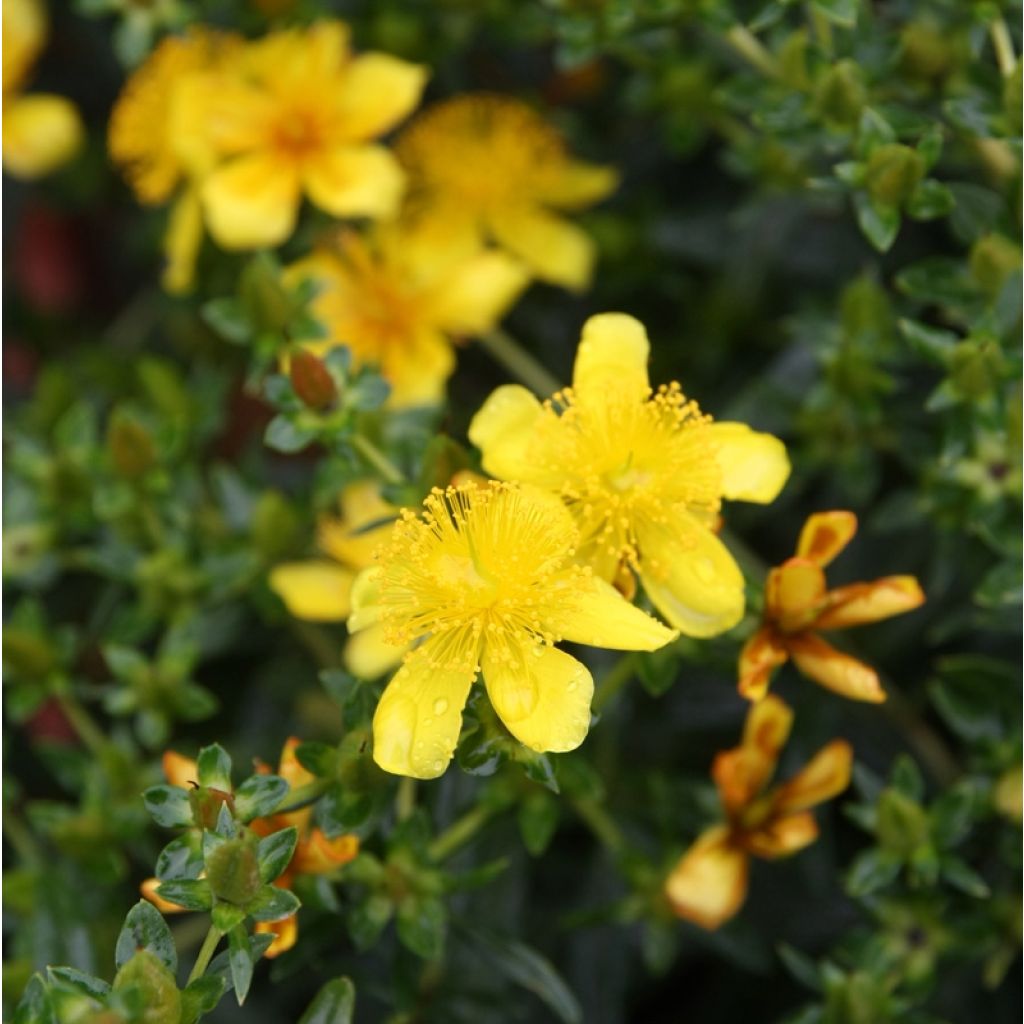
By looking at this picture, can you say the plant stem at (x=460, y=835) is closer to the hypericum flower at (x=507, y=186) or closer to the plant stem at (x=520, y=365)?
the plant stem at (x=520, y=365)

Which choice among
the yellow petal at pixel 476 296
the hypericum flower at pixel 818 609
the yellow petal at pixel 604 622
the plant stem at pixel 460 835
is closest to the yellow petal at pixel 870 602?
the hypericum flower at pixel 818 609

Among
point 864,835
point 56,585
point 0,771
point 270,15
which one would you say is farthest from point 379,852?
point 270,15

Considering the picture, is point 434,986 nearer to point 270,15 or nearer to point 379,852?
point 379,852

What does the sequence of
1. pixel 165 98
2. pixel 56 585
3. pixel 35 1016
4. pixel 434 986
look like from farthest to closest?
1. pixel 56 585
2. pixel 165 98
3. pixel 434 986
4. pixel 35 1016

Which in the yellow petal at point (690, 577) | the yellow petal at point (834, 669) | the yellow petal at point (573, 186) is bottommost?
the yellow petal at point (573, 186)

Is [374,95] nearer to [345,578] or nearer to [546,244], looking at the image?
[546,244]
